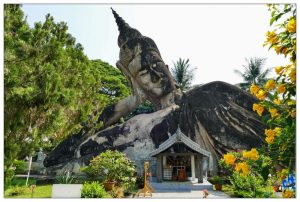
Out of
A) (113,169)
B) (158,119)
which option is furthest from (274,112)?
(158,119)

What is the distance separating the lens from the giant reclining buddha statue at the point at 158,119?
1255 cm

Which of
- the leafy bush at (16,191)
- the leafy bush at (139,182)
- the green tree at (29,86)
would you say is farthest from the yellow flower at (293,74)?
the leafy bush at (139,182)

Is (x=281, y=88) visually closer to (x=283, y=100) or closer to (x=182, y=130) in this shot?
(x=283, y=100)

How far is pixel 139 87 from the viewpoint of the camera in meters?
15.1

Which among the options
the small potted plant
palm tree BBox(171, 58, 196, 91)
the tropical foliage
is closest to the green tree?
the tropical foliage

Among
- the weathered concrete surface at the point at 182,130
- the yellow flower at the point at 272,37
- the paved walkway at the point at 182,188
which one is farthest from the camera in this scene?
the weathered concrete surface at the point at 182,130

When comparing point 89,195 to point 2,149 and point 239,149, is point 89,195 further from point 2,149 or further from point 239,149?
point 239,149

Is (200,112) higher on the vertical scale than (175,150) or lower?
higher

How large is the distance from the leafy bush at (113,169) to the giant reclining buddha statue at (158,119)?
8.06ft

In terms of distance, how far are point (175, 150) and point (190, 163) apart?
843mm

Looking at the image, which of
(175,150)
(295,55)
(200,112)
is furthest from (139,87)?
(295,55)

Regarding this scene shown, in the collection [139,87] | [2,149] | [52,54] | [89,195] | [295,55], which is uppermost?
[139,87]

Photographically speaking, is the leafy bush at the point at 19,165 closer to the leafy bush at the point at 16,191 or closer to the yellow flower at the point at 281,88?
the leafy bush at the point at 16,191

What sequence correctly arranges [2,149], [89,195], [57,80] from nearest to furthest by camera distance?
1. [2,149]
2. [57,80]
3. [89,195]
